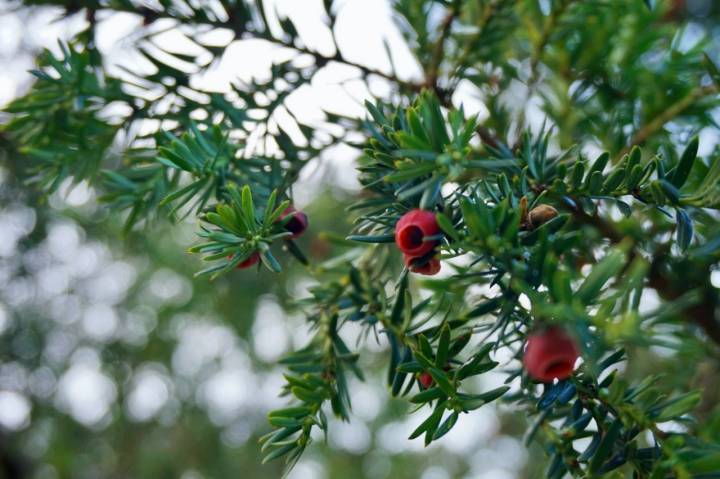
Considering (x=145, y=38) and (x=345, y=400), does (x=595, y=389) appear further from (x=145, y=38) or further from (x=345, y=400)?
(x=145, y=38)

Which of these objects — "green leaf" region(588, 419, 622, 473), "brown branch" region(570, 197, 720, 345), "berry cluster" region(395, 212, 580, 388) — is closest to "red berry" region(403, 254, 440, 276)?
"berry cluster" region(395, 212, 580, 388)

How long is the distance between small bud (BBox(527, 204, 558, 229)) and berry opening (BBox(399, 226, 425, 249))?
0.25ft

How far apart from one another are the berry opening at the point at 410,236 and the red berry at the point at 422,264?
0.04ft

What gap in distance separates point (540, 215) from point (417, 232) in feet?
0.28

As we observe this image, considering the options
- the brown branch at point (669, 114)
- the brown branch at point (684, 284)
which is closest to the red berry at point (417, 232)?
the brown branch at point (684, 284)

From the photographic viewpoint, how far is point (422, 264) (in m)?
0.41

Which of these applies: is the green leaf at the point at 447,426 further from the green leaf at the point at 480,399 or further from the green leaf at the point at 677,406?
the green leaf at the point at 677,406

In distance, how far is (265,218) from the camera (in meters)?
0.43

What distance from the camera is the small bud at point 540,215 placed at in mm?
409

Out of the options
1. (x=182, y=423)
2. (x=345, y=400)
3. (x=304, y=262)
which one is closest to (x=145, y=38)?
(x=304, y=262)

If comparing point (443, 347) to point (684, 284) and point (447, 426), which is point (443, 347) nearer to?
point (447, 426)

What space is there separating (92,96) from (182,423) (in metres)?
2.45

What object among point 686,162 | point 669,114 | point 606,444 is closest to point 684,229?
point 686,162

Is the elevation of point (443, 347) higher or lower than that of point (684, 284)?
higher
